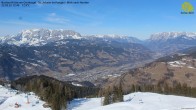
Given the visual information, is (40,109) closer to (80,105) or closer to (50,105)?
(50,105)

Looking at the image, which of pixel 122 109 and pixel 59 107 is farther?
pixel 59 107

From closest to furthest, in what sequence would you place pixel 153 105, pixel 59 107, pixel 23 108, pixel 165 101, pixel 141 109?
pixel 141 109, pixel 153 105, pixel 165 101, pixel 59 107, pixel 23 108

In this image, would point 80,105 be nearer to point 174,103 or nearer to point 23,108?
point 23,108

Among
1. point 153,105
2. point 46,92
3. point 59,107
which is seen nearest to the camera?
point 153,105

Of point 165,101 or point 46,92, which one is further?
point 46,92

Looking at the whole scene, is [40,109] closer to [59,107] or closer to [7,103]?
[59,107]

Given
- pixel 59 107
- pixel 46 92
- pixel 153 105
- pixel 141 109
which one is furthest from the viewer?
pixel 46 92

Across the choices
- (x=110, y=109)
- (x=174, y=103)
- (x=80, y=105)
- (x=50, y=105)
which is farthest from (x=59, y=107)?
(x=174, y=103)

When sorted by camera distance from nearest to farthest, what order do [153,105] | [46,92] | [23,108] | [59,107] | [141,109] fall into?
[141,109] → [153,105] → [59,107] → [23,108] → [46,92]

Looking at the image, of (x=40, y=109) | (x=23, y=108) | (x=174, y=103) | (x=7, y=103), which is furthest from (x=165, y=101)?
(x=7, y=103)
